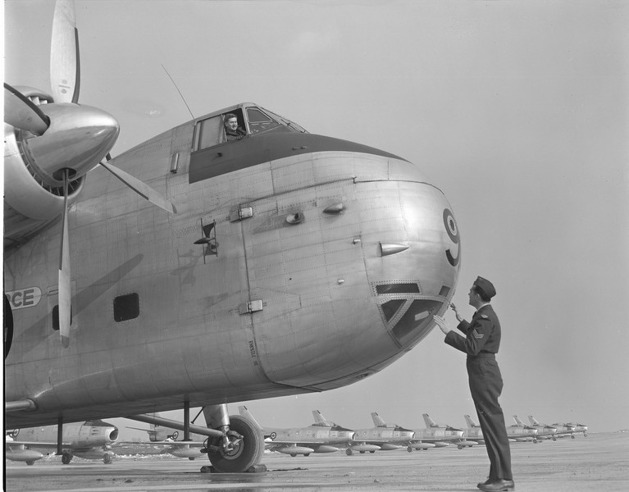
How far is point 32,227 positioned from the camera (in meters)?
11.0

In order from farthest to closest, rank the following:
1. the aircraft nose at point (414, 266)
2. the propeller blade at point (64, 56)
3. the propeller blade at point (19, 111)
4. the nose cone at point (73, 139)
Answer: the propeller blade at point (64, 56), the aircraft nose at point (414, 266), the nose cone at point (73, 139), the propeller blade at point (19, 111)

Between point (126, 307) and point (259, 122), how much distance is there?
3.25 meters

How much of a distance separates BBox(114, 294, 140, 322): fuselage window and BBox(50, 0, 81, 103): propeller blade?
2.79 m

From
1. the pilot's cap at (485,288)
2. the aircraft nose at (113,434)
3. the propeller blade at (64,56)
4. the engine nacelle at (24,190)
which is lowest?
the pilot's cap at (485,288)

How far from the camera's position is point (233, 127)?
35.7 ft

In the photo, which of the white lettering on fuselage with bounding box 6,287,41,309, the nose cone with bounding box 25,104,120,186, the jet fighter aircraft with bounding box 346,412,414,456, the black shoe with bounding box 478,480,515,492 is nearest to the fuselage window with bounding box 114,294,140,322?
the white lettering on fuselage with bounding box 6,287,41,309

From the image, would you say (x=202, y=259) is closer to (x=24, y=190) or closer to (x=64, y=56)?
(x=24, y=190)

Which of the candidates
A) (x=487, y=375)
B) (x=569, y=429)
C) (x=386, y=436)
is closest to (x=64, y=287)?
(x=487, y=375)

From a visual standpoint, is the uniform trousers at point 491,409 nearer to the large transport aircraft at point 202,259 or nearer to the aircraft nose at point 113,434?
the large transport aircraft at point 202,259

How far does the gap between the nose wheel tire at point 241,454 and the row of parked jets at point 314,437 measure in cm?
1056

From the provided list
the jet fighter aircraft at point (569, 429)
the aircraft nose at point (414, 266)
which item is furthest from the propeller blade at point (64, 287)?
the jet fighter aircraft at point (569, 429)

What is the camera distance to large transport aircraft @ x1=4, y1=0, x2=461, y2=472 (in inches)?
367

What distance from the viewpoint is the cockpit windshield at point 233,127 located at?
10.9 m

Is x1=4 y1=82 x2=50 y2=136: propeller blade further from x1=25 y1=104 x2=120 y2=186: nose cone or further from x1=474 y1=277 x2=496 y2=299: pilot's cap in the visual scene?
x1=474 y1=277 x2=496 y2=299: pilot's cap
